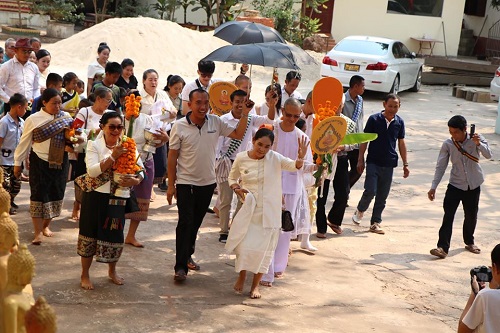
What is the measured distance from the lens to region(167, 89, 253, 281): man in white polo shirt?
7312 mm

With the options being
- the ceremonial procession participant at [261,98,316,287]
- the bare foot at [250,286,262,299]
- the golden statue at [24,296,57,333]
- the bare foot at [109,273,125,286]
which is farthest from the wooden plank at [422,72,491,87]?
the golden statue at [24,296,57,333]

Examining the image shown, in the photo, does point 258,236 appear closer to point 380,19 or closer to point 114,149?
point 114,149

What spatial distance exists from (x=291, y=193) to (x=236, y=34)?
3.40 metres

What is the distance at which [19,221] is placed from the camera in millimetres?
8680

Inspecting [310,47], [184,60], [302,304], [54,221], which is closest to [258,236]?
[302,304]

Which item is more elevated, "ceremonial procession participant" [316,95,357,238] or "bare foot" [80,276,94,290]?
"ceremonial procession participant" [316,95,357,238]

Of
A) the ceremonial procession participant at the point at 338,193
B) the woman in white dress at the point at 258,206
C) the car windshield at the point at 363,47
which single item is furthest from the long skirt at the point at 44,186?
the car windshield at the point at 363,47

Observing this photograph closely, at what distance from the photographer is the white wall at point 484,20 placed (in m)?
29.3

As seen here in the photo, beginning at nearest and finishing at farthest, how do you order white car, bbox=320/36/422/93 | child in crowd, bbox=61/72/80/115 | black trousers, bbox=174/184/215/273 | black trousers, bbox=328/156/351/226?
1. black trousers, bbox=174/184/215/273
2. child in crowd, bbox=61/72/80/115
3. black trousers, bbox=328/156/351/226
4. white car, bbox=320/36/422/93

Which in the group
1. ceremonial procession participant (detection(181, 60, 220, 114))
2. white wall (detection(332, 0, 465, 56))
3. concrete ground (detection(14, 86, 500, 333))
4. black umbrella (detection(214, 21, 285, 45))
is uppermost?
white wall (detection(332, 0, 465, 56))

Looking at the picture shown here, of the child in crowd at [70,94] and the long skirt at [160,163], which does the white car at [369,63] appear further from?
the child in crowd at [70,94]

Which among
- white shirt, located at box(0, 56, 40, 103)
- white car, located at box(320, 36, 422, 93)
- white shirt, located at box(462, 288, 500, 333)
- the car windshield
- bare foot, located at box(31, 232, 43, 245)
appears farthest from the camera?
the car windshield

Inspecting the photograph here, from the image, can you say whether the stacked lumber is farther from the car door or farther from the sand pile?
the sand pile

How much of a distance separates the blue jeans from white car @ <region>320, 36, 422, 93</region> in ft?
30.5
